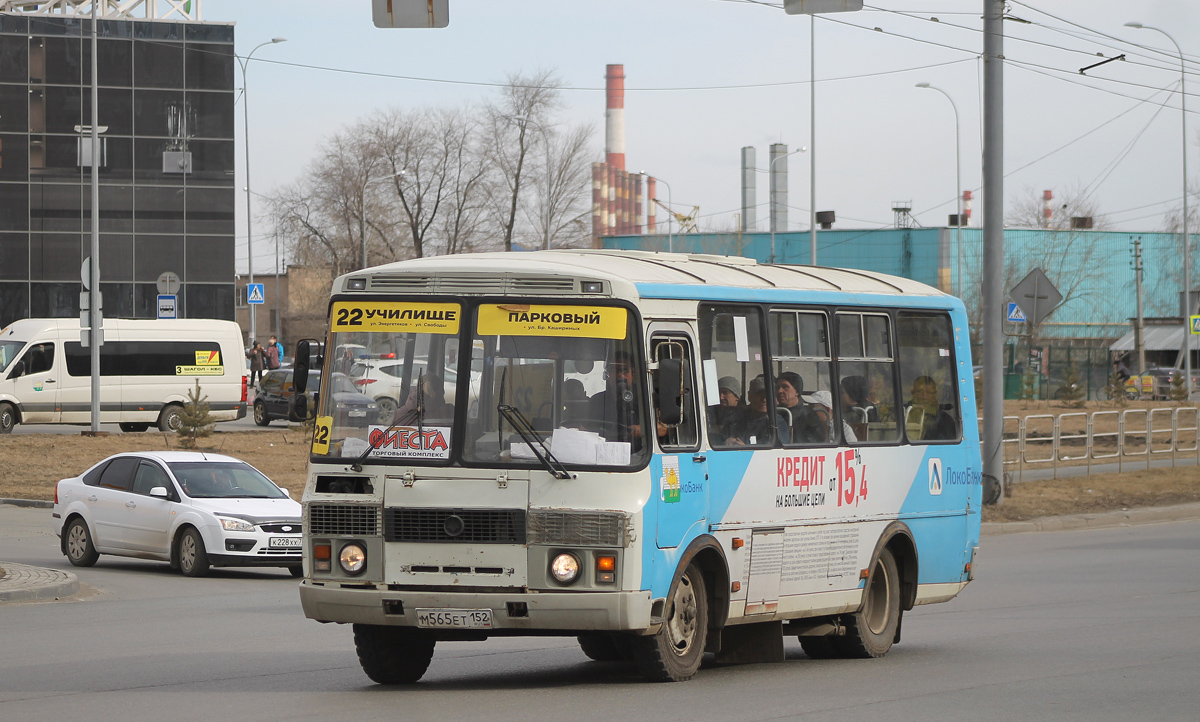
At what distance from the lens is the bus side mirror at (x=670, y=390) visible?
8.21 meters

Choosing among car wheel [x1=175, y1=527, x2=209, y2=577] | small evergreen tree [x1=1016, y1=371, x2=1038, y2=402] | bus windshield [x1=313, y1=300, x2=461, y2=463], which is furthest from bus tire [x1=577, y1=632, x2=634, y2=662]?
small evergreen tree [x1=1016, y1=371, x2=1038, y2=402]

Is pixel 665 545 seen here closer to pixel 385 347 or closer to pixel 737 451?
pixel 737 451

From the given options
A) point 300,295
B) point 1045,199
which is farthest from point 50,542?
point 1045,199

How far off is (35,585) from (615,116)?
348 ft

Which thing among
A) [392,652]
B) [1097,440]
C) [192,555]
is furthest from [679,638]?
[1097,440]

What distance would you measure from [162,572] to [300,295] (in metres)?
85.7

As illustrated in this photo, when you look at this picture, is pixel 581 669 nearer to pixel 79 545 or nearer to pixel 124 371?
pixel 79 545

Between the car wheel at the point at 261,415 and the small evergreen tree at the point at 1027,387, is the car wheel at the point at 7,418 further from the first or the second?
the small evergreen tree at the point at 1027,387

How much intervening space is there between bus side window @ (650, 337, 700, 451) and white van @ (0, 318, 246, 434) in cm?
2659

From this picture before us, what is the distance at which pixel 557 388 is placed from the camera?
849cm

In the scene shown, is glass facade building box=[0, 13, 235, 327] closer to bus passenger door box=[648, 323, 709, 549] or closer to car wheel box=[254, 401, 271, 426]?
car wheel box=[254, 401, 271, 426]

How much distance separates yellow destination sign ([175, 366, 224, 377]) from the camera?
118 ft

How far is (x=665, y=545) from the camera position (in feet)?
28.0

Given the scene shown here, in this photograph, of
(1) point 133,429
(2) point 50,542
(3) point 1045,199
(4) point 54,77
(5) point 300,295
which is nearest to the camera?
(2) point 50,542
